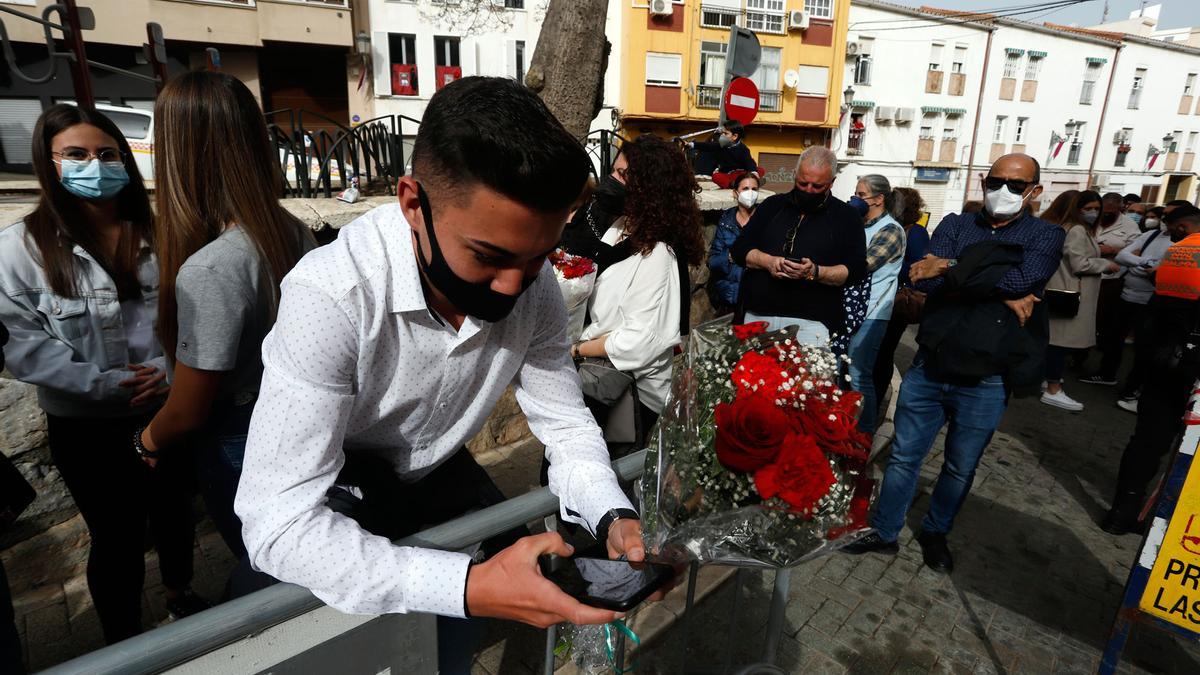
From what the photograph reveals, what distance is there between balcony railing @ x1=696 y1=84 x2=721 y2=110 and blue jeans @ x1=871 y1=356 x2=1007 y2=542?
25067mm

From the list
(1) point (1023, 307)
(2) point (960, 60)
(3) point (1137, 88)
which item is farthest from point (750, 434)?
(3) point (1137, 88)

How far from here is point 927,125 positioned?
1154 inches

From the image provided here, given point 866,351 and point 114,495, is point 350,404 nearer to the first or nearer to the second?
point 114,495

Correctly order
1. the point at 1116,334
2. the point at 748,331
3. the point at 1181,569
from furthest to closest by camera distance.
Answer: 1. the point at 1116,334
2. the point at 1181,569
3. the point at 748,331

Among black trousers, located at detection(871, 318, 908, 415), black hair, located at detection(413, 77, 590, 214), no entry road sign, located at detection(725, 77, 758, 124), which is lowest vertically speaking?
black trousers, located at detection(871, 318, 908, 415)

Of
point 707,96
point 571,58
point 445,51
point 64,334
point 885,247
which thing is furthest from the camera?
point 707,96

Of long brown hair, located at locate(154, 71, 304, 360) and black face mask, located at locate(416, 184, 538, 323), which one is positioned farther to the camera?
long brown hair, located at locate(154, 71, 304, 360)

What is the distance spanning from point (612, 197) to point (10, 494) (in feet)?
8.32

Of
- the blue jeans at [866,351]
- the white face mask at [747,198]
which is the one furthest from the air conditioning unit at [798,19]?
the blue jeans at [866,351]

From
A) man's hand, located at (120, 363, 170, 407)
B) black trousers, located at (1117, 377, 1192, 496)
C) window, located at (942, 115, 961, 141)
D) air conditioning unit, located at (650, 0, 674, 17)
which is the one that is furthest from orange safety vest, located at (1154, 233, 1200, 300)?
window, located at (942, 115, 961, 141)

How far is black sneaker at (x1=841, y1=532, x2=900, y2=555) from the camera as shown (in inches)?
135

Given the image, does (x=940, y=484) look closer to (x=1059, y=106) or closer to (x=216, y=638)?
(x=216, y=638)

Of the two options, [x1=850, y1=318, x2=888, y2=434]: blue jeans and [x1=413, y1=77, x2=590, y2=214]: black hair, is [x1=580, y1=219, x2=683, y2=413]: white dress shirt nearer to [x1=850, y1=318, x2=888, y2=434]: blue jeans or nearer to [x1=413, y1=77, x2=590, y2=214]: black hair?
[x1=413, y1=77, x2=590, y2=214]: black hair

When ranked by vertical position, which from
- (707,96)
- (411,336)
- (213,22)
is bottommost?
(411,336)
